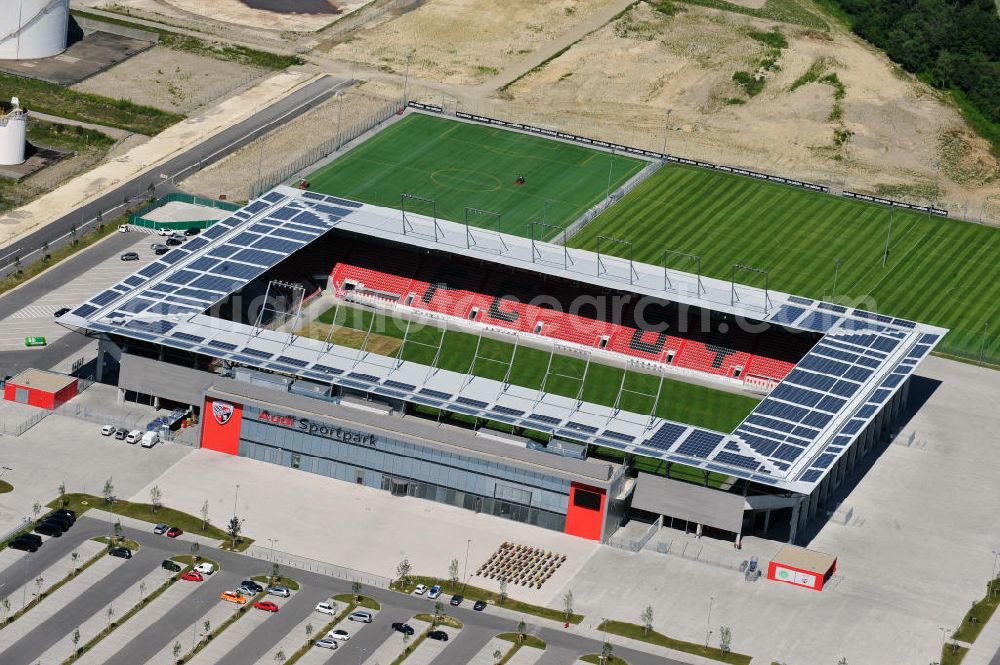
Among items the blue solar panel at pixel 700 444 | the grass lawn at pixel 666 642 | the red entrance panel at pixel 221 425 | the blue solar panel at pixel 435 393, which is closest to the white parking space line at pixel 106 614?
the red entrance panel at pixel 221 425

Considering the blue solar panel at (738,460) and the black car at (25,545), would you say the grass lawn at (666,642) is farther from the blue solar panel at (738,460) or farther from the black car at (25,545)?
the black car at (25,545)

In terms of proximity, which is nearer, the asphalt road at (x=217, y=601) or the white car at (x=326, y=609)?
the asphalt road at (x=217, y=601)

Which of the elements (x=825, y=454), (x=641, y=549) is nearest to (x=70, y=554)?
(x=641, y=549)

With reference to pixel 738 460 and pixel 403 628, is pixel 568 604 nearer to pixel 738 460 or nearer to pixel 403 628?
pixel 403 628

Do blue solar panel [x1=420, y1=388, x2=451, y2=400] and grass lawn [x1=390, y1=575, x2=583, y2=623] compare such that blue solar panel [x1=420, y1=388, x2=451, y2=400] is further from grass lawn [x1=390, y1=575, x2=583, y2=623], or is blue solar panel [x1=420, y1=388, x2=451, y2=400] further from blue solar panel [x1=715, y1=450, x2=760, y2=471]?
blue solar panel [x1=715, y1=450, x2=760, y2=471]

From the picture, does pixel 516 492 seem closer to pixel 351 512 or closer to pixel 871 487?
pixel 351 512

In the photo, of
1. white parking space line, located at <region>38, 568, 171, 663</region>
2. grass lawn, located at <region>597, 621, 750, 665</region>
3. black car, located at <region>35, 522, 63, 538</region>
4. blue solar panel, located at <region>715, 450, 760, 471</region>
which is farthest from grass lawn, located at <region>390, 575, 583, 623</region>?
black car, located at <region>35, 522, 63, 538</region>
